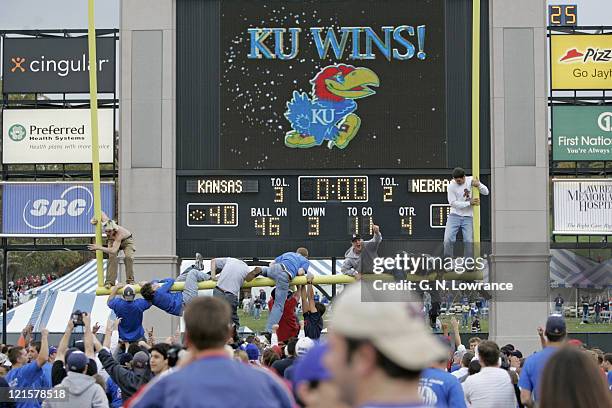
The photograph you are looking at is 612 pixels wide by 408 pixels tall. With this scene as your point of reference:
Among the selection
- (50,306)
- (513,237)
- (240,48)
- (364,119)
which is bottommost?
(50,306)

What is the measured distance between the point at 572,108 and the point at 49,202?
38.0ft

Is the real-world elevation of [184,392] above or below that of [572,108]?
below

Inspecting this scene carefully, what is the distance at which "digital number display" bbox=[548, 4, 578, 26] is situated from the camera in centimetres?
2745

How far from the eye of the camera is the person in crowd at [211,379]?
4125 millimetres

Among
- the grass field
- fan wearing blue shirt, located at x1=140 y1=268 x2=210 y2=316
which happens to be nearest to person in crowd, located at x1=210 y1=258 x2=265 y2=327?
fan wearing blue shirt, located at x1=140 y1=268 x2=210 y2=316

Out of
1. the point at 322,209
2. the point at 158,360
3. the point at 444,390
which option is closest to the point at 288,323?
the point at 322,209

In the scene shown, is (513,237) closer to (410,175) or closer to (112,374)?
(410,175)

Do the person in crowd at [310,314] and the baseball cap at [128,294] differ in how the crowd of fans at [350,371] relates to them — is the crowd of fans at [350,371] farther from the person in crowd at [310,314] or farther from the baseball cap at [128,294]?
the person in crowd at [310,314]

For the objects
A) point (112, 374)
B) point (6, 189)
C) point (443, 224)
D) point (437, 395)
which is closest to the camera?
point (437, 395)

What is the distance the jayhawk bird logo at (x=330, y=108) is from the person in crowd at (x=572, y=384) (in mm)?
17981

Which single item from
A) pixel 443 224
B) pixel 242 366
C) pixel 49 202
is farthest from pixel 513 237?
pixel 242 366

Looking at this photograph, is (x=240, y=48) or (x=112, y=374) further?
(x=240, y=48)

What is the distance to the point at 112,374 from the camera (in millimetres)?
9188

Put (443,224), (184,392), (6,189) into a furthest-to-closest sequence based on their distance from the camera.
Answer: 1. (6,189)
2. (443,224)
3. (184,392)
